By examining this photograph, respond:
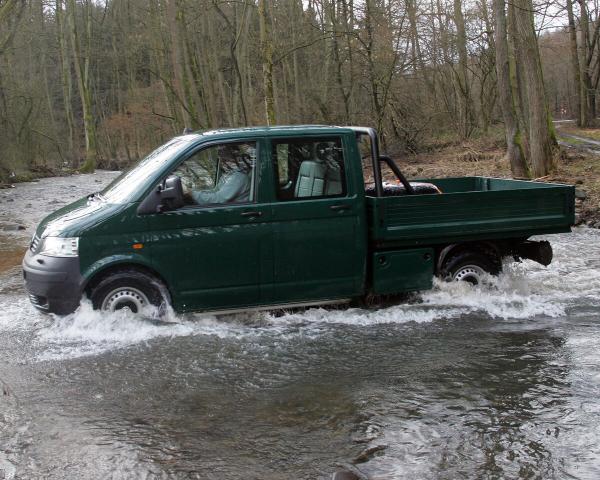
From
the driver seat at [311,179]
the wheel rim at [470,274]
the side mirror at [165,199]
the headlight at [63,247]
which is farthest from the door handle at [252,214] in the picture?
the wheel rim at [470,274]

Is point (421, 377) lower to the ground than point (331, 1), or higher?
lower

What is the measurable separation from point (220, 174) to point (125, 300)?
1608 millimetres

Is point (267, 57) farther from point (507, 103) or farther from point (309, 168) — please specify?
point (309, 168)

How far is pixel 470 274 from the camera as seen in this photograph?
766 centimetres

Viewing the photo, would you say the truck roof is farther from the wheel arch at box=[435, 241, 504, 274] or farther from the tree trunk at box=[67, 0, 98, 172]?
the tree trunk at box=[67, 0, 98, 172]

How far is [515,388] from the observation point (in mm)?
5188

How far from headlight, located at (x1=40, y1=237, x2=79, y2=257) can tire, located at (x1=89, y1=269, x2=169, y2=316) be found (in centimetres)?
41

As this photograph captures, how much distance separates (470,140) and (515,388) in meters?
26.7

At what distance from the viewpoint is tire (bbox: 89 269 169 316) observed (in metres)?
6.36

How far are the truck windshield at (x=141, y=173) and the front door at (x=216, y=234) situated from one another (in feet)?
0.73

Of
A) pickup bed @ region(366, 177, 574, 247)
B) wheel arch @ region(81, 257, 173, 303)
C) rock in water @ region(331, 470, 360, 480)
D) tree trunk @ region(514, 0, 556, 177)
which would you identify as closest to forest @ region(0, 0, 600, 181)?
tree trunk @ region(514, 0, 556, 177)

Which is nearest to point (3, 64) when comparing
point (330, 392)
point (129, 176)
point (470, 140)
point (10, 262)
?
point (470, 140)

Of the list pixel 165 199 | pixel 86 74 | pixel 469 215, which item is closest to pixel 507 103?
pixel 469 215

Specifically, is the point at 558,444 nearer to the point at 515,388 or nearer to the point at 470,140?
the point at 515,388
